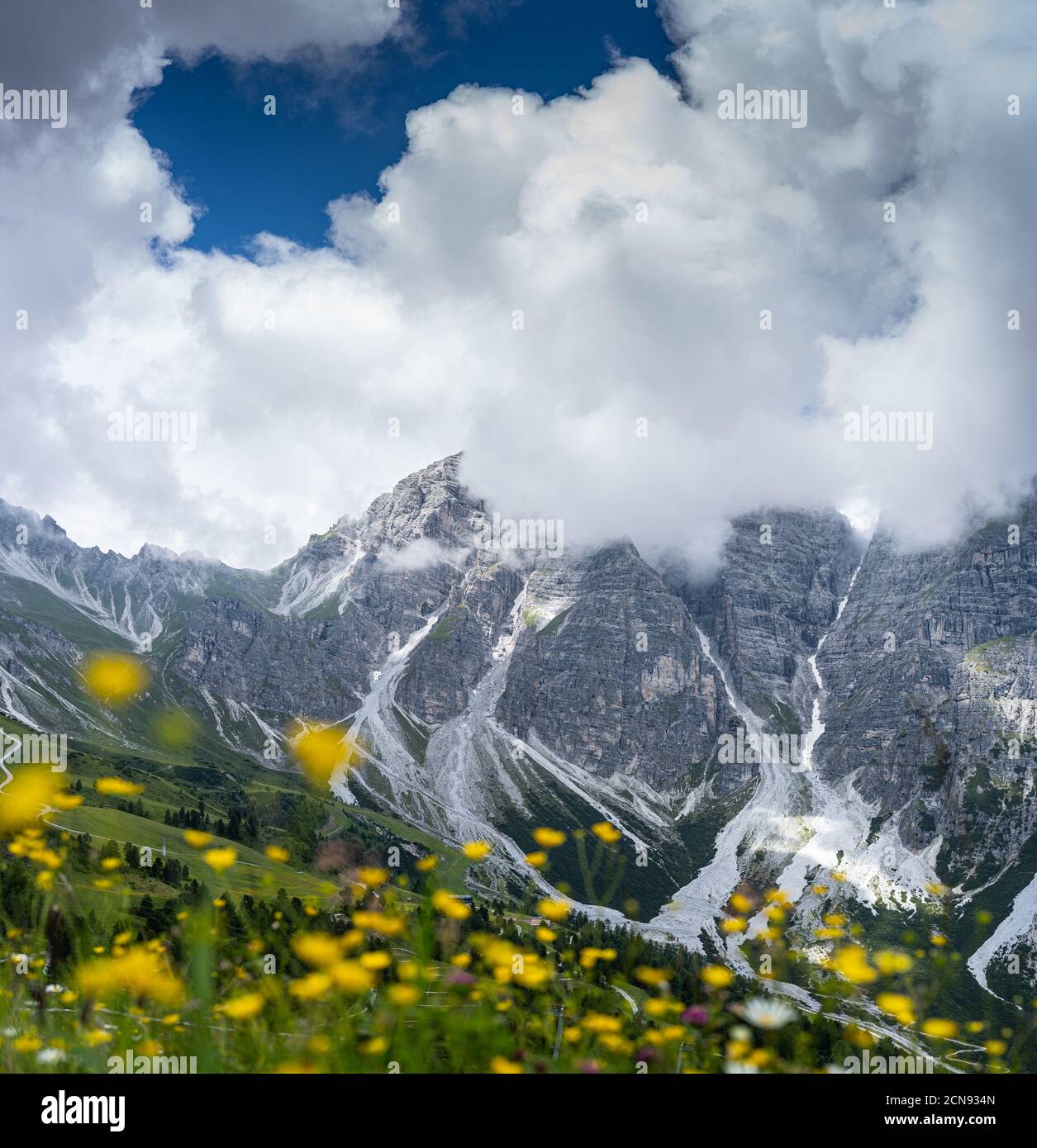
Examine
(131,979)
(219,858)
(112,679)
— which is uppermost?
(112,679)

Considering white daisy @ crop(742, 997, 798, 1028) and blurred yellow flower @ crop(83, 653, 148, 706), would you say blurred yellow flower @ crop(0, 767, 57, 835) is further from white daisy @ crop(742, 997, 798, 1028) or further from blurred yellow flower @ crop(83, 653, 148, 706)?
white daisy @ crop(742, 997, 798, 1028)

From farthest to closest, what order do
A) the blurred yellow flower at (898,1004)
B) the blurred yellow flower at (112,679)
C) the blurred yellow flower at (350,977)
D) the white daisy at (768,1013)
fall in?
the blurred yellow flower at (112,679) < the blurred yellow flower at (898,1004) < the white daisy at (768,1013) < the blurred yellow flower at (350,977)

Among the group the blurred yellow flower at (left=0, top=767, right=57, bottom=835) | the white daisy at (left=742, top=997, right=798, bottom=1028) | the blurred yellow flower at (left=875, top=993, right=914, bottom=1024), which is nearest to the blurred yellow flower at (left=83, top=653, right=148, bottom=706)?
the blurred yellow flower at (left=0, top=767, right=57, bottom=835)

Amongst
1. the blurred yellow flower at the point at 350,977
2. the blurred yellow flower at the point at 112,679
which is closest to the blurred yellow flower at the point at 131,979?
the blurred yellow flower at the point at 350,977

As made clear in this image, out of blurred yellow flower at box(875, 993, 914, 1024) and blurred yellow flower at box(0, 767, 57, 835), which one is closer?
blurred yellow flower at box(875, 993, 914, 1024)

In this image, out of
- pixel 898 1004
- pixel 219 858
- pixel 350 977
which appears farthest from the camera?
pixel 219 858

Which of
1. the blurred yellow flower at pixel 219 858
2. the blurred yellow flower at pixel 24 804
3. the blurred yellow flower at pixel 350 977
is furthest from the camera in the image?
the blurred yellow flower at pixel 24 804

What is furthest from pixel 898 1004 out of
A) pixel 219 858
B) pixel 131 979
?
pixel 131 979

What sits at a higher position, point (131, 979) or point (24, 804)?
point (24, 804)

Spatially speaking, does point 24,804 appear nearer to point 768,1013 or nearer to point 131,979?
point 131,979

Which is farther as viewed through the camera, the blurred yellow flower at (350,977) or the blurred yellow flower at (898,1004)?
the blurred yellow flower at (898,1004)

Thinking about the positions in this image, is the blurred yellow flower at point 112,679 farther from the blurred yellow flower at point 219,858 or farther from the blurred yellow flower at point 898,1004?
the blurred yellow flower at point 898,1004
